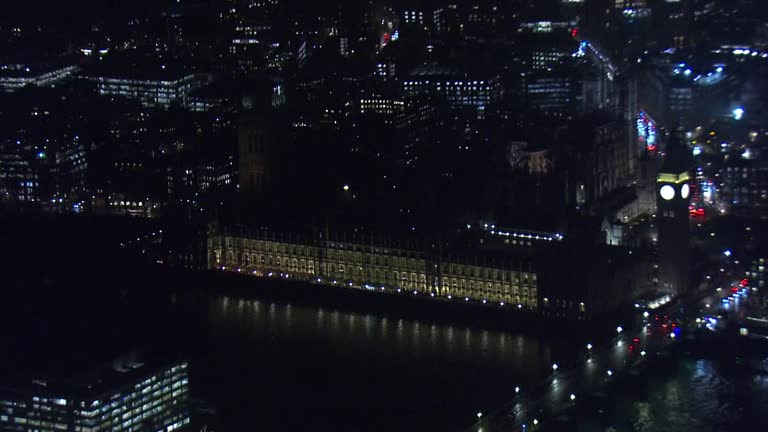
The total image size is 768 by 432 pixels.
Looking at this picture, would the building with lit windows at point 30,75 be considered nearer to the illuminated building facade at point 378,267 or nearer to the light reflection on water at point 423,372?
the illuminated building facade at point 378,267

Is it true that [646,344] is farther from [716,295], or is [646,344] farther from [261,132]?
[261,132]

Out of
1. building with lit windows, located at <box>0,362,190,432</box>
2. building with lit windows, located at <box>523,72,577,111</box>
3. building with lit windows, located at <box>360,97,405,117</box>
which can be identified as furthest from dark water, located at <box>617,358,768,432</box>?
building with lit windows, located at <box>360,97,405,117</box>

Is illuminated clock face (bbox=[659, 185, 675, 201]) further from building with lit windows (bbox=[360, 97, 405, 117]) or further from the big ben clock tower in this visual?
building with lit windows (bbox=[360, 97, 405, 117])

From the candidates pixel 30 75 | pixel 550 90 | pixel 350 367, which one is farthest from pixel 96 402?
pixel 30 75

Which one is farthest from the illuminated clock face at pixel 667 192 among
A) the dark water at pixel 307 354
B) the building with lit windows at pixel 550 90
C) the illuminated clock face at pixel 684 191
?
the building with lit windows at pixel 550 90

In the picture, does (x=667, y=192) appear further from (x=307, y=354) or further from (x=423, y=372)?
(x=307, y=354)

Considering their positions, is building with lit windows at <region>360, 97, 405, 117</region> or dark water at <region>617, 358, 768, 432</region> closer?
dark water at <region>617, 358, 768, 432</region>

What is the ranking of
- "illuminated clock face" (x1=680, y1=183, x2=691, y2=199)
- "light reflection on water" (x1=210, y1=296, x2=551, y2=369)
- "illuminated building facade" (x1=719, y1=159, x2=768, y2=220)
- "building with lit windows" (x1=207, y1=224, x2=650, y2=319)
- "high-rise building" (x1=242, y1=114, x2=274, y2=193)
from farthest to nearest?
"high-rise building" (x1=242, y1=114, x2=274, y2=193), "illuminated building facade" (x1=719, y1=159, x2=768, y2=220), "illuminated clock face" (x1=680, y1=183, x2=691, y2=199), "building with lit windows" (x1=207, y1=224, x2=650, y2=319), "light reflection on water" (x1=210, y1=296, x2=551, y2=369)
